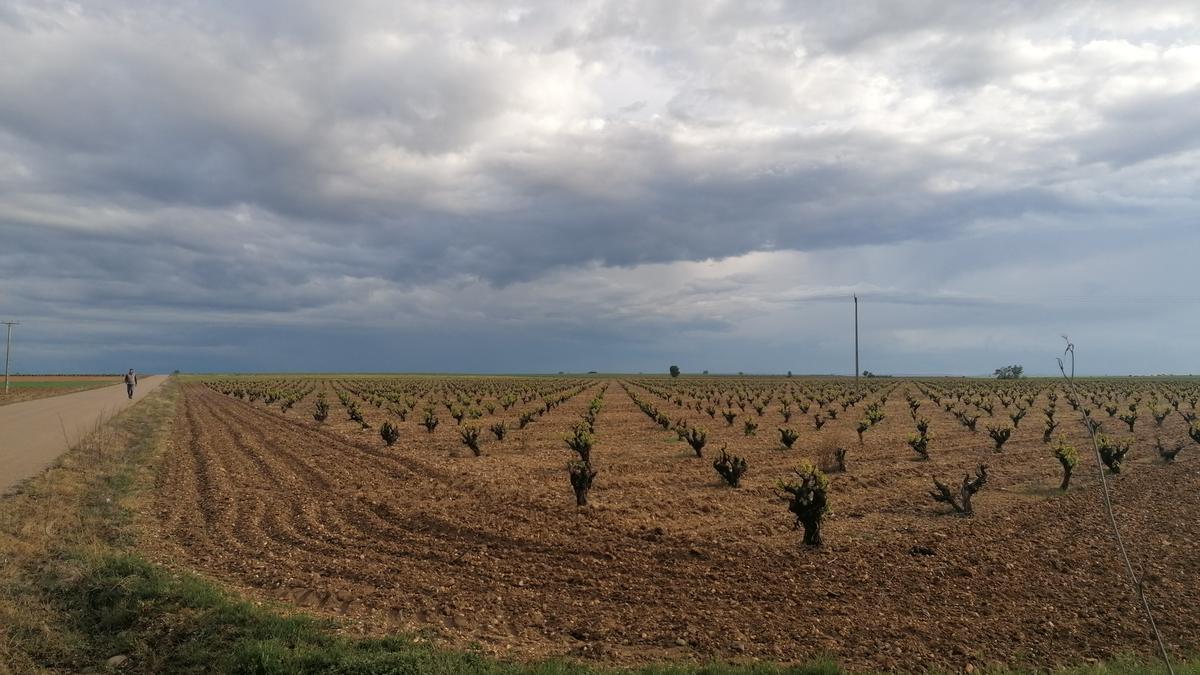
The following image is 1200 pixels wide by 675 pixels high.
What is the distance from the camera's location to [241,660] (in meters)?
6.80

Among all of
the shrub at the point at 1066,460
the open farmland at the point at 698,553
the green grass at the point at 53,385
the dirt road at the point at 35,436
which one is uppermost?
the shrub at the point at 1066,460

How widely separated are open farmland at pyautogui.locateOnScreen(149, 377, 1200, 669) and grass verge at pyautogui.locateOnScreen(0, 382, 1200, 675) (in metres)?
0.56

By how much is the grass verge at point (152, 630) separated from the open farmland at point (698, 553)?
0.56 m

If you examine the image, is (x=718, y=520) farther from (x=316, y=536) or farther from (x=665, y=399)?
(x=665, y=399)

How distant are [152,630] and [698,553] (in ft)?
24.5

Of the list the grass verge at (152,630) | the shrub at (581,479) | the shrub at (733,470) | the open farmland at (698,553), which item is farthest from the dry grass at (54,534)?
the shrub at (733,470)

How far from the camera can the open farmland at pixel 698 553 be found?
771 cm

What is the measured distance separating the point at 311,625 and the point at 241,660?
852 millimetres

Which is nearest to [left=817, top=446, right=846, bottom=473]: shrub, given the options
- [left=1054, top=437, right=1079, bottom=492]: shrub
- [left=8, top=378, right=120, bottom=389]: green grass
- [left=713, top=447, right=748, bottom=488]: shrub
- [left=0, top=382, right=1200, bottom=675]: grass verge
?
[left=713, top=447, right=748, bottom=488]: shrub

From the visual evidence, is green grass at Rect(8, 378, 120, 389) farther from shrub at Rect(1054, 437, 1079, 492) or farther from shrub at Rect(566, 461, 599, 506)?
shrub at Rect(1054, 437, 1079, 492)

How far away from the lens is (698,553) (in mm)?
10945

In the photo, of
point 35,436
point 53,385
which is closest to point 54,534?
point 35,436

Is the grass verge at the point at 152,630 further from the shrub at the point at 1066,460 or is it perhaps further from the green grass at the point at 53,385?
the green grass at the point at 53,385

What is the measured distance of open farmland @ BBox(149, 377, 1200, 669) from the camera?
303 inches
